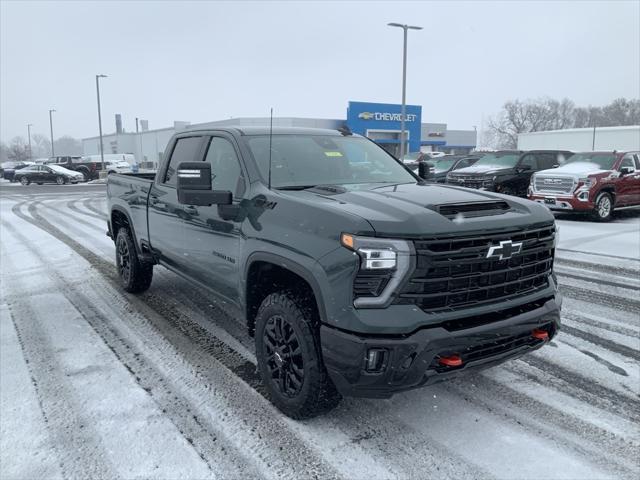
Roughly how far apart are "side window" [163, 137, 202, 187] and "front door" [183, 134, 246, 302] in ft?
0.83

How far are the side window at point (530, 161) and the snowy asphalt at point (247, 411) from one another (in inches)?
483

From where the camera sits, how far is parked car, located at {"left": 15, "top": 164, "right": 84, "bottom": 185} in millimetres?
34156

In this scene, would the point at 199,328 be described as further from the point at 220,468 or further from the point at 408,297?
the point at 408,297

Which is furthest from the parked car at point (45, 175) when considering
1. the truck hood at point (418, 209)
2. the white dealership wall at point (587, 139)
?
the white dealership wall at point (587, 139)

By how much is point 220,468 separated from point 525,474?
5.37 ft

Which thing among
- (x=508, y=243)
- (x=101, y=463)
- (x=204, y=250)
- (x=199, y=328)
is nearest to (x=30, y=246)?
(x=199, y=328)

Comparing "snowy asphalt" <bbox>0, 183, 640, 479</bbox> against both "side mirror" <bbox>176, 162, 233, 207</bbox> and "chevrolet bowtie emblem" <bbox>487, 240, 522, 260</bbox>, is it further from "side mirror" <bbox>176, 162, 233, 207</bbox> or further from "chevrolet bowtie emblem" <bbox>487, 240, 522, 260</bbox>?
"side mirror" <bbox>176, 162, 233, 207</bbox>

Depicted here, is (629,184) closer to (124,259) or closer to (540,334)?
(540,334)

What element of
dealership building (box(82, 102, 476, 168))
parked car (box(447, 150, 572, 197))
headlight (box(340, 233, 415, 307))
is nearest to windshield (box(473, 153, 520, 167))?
parked car (box(447, 150, 572, 197))

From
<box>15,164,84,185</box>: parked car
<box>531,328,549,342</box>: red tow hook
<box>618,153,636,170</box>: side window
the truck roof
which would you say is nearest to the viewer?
<box>531,328,549,342</box>: red tow hook

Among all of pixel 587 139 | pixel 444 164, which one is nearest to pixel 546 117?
pixel 587 139

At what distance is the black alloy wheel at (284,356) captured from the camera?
3.14 metres

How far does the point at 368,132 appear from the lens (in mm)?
53031

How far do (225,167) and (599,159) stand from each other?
13.3 metres
